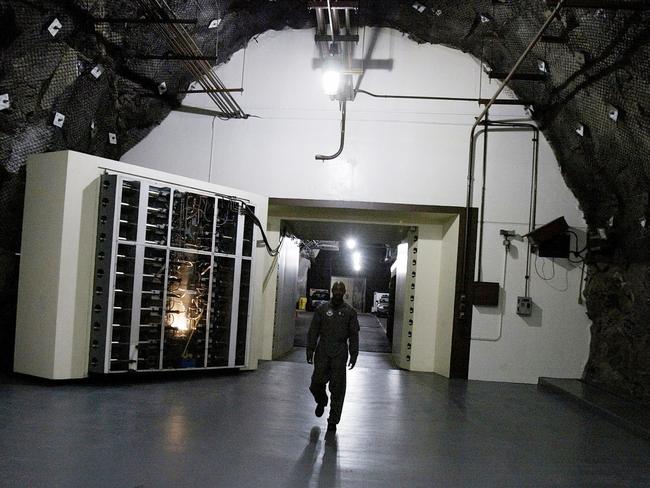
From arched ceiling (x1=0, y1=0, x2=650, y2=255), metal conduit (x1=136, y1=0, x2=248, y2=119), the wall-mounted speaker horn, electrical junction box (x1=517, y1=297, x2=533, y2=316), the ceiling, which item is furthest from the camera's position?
the ceiling

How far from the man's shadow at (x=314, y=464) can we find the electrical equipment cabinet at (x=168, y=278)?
3.25 m

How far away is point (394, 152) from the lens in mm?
9258

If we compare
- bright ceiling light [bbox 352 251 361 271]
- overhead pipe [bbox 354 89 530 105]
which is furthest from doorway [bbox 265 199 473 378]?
bright ceiling light [bbox 352 251 361 271]

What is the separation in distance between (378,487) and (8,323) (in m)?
6.17

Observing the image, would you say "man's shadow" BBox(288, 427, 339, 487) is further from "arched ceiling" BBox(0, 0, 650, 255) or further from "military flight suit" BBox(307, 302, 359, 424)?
"arched ceiling" BBox(0, 0, 650, 255)

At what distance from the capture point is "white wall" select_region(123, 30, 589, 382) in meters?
8.94

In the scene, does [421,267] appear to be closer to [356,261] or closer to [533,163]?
[533,163]

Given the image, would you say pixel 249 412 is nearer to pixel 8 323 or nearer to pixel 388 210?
pixel 8 323

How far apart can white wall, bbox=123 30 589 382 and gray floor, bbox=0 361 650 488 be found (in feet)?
6.47

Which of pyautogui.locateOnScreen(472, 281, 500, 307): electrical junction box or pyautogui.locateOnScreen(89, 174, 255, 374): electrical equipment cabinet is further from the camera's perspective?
pyautogui.locateOnScreen(472, 281, 500, 307): electrical junction box

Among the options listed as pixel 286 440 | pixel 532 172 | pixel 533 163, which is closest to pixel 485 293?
pixel 532 172

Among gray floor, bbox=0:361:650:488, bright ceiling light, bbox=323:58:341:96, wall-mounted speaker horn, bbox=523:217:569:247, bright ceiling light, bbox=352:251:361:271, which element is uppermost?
bright ceiling light, bbox=323:58:341:96

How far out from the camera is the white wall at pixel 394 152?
29.3 feet

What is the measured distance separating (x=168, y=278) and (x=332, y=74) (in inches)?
159
